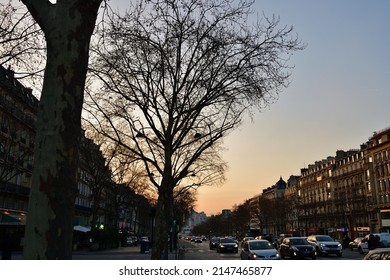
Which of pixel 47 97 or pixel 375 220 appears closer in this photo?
pixel 47 97

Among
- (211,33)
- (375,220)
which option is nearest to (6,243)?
(211,33)

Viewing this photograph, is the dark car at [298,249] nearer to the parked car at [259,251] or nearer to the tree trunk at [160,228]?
the parked car at [259,251]

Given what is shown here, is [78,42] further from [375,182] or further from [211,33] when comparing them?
[375,182]

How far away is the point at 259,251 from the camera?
1973 centimetres

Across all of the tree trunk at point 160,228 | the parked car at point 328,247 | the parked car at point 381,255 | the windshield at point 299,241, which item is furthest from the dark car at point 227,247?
the parked car at point 381,255

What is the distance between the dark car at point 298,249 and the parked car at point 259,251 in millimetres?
3826

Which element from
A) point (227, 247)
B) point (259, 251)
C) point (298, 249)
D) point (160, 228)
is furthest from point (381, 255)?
point (227, 247)

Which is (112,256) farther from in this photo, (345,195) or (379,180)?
(345,195)

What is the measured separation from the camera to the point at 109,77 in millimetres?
15703

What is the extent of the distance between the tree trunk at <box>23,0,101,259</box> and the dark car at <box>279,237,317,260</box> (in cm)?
2239

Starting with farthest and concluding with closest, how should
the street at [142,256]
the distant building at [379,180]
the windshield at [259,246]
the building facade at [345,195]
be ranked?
the building facade at [345,195] → the distant building at [379,180] → the street at [142,256] → the windshield at [259,246]

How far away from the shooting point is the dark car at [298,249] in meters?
24.1
